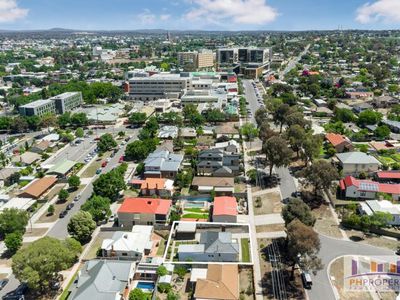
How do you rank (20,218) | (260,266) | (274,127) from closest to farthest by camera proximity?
1. (260,266)
2. (20,218)
3. (274,127)

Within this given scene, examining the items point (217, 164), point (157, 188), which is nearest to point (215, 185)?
point (217, 164)

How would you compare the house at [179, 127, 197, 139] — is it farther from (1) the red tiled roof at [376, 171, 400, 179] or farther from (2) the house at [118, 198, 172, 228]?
(1) the red tiled roof at [376, 171, 400, 179]

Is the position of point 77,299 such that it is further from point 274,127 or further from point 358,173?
point 274,127

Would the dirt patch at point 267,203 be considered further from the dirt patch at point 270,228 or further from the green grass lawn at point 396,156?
the green grass lawn at point 396,156

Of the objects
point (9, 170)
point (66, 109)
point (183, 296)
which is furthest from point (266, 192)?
point (66, 109)

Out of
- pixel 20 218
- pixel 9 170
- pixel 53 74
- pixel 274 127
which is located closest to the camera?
pixel 20 218

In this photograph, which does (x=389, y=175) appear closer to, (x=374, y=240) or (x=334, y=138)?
(x=334, y=138)

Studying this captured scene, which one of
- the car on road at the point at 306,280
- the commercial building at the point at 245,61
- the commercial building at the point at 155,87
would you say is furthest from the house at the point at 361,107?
the commercial building at the point at 245,61
